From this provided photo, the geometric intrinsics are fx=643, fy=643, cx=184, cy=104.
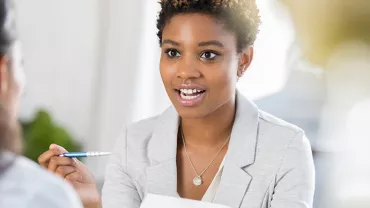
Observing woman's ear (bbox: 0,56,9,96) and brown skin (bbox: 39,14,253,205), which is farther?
brown skin (bbox: 39,14,253,205)

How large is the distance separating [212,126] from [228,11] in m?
0.14

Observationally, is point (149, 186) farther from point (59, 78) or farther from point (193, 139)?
point (59, 78)

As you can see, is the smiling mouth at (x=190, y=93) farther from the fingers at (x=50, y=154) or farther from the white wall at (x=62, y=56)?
the white wall at (x=62, y=56)

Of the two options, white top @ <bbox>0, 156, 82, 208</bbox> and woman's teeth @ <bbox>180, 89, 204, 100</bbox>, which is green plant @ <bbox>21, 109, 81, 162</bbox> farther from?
white top @ <bbox>0, 156, 82, 208</bbox>

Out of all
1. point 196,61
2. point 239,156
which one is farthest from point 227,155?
point 196,61

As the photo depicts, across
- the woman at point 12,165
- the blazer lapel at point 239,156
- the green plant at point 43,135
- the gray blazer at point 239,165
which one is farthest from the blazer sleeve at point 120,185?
the green plant at point 43,135

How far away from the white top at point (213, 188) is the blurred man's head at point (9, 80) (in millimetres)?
373

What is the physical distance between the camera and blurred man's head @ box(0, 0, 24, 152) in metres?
0.37

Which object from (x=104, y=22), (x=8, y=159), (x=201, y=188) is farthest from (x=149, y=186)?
(x=104, y=22)

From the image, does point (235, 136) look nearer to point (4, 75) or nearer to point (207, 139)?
point (207, 139)

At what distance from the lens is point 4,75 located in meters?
0.39

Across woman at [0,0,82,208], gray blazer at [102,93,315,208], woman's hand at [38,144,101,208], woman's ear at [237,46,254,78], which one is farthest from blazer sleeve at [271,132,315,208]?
woman at [0,0,82,208]

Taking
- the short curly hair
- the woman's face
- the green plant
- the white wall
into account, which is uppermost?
the short curly hair

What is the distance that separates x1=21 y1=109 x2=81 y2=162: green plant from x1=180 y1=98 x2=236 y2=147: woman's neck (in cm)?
95
